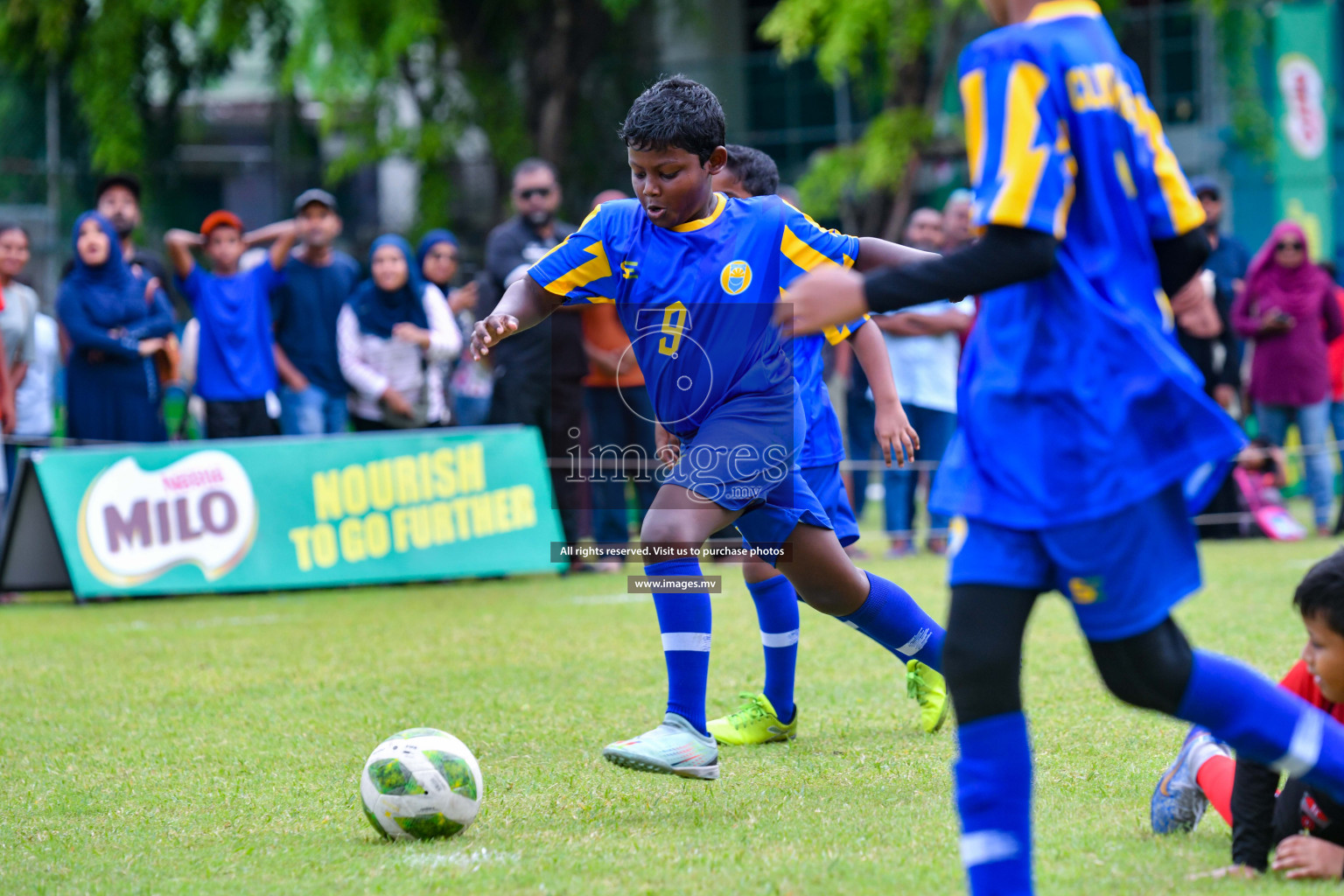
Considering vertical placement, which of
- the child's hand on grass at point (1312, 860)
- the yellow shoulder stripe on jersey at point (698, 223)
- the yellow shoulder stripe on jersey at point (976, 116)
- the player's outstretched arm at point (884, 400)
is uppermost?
the yellow shoulder stripe on jersey at point (976, 116)

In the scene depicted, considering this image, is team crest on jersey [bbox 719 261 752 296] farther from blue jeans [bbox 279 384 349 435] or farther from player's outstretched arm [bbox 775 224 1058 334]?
blue jeans [bbox 279 384 349 435]

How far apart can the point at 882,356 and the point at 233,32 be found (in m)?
14.4

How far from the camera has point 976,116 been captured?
2.65 metres

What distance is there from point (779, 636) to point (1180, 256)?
2417 mm

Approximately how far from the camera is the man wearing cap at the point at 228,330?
995cm

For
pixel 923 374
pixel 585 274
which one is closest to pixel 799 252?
pixel 585 274

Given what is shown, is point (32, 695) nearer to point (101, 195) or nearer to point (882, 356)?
point (882, 356)

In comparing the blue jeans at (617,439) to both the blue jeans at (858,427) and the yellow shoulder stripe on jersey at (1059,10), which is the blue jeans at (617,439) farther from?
the yellow shoulder stripe on jersey at (1059,10)

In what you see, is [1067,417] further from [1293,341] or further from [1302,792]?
[1293,341]

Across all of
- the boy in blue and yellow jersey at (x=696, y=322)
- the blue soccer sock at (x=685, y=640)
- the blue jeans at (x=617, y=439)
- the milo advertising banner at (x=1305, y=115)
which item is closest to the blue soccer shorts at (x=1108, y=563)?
the boy in blue and yellow jersey at (x=696, y=322)

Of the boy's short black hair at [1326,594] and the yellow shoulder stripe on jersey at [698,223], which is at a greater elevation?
the yellow shoulder stripe on jersey at [698,223]

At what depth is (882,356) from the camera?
4.48 m

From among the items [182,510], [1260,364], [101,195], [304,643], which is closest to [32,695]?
[304,643]

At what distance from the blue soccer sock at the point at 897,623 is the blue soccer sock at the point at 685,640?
634 mm
